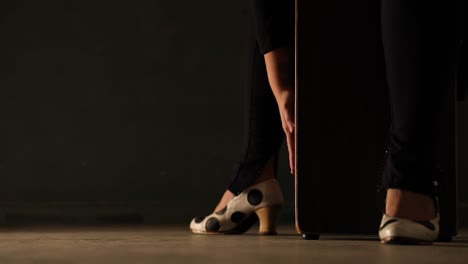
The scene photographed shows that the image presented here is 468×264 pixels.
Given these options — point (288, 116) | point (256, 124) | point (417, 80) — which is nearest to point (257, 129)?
point (256, 124)

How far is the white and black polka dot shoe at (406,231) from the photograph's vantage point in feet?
4.87

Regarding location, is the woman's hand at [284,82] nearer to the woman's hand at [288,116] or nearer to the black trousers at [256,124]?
the woman's hand at [288,116]

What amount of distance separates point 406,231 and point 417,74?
280 millimetres

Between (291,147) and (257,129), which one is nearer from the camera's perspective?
(291,147)

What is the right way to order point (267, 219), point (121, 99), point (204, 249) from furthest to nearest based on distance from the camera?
point (121, 99), point (267, 219), point (204, 249)

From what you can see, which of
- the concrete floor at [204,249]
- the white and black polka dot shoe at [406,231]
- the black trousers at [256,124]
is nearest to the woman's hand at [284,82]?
the black trousers at [256,124]

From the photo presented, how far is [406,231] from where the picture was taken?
1.48 m

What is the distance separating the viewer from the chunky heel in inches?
75.3

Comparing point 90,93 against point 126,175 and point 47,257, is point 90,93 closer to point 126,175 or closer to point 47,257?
point 126,175

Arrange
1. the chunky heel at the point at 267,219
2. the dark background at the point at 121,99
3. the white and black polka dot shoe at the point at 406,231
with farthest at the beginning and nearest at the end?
1. the dark background at the point at 121,99
2. the chunky heel at the point at 267,219
3. the white and black polka dot shoe at the point at 406,231

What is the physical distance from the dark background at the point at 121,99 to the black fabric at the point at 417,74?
2.73 m

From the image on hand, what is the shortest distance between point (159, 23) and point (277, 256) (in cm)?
323

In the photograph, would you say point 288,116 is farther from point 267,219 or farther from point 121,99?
point 121,99

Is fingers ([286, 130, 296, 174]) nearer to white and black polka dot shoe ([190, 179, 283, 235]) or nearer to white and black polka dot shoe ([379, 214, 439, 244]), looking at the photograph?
white and black polka dot shoe ([190, 179, 283, 235])
